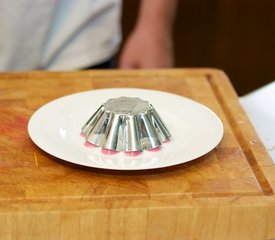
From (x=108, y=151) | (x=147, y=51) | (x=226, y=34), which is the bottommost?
(x=226, y=34)

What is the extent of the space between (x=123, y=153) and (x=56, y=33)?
519 millimetres

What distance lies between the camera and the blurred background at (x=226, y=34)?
213cm

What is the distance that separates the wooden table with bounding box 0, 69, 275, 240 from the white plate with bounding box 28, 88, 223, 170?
0.05ft

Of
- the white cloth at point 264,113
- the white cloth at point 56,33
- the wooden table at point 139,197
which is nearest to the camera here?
the wooden table at point 139,197

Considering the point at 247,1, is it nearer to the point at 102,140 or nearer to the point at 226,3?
the point at 226,3

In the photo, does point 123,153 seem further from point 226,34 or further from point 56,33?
point 226,34

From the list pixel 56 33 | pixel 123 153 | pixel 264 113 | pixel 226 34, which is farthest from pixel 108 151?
pixel 226 34

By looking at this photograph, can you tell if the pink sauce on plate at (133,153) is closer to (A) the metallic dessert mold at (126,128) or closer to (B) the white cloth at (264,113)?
(A) the metallic dessert mold at (126,128)

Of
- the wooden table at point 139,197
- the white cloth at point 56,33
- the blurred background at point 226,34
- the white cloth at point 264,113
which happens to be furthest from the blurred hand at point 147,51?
the blurred background at point 226,34

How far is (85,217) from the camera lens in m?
0.67

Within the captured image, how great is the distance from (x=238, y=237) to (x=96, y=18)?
0.66 m

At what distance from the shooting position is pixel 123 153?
2.51ft

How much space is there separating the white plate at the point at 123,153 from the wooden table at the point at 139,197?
0.02 meters

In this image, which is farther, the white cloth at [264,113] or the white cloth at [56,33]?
the white cloth at [56,33]
